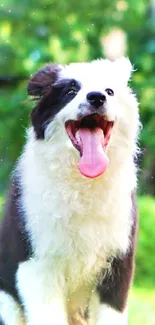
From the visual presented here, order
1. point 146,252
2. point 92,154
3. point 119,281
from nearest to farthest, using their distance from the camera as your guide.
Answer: point 92,154, point 119,281, point 146,252

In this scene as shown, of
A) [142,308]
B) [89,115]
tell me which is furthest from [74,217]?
[142,308]

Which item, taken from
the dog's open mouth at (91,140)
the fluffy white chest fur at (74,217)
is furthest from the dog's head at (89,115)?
the fluffy white chest fur at (74,217)

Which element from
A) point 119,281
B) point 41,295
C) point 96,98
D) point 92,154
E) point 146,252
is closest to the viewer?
point 96,98

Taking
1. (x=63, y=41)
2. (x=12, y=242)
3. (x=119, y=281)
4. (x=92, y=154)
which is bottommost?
(x=63, y=41)

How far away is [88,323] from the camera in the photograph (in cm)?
633

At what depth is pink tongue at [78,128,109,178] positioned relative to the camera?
5727mm

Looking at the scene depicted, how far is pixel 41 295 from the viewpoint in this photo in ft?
19.4

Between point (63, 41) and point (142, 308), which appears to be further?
point (63, 41)

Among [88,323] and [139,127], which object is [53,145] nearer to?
[139,127]

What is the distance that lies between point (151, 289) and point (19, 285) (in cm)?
603

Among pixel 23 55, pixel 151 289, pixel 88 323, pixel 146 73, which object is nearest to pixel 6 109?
pixel 23 55

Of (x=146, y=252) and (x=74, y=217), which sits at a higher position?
(x=74, y=217)

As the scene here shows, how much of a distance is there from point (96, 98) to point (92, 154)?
0.35 m

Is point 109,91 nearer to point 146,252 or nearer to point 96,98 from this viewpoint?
point 96,98
